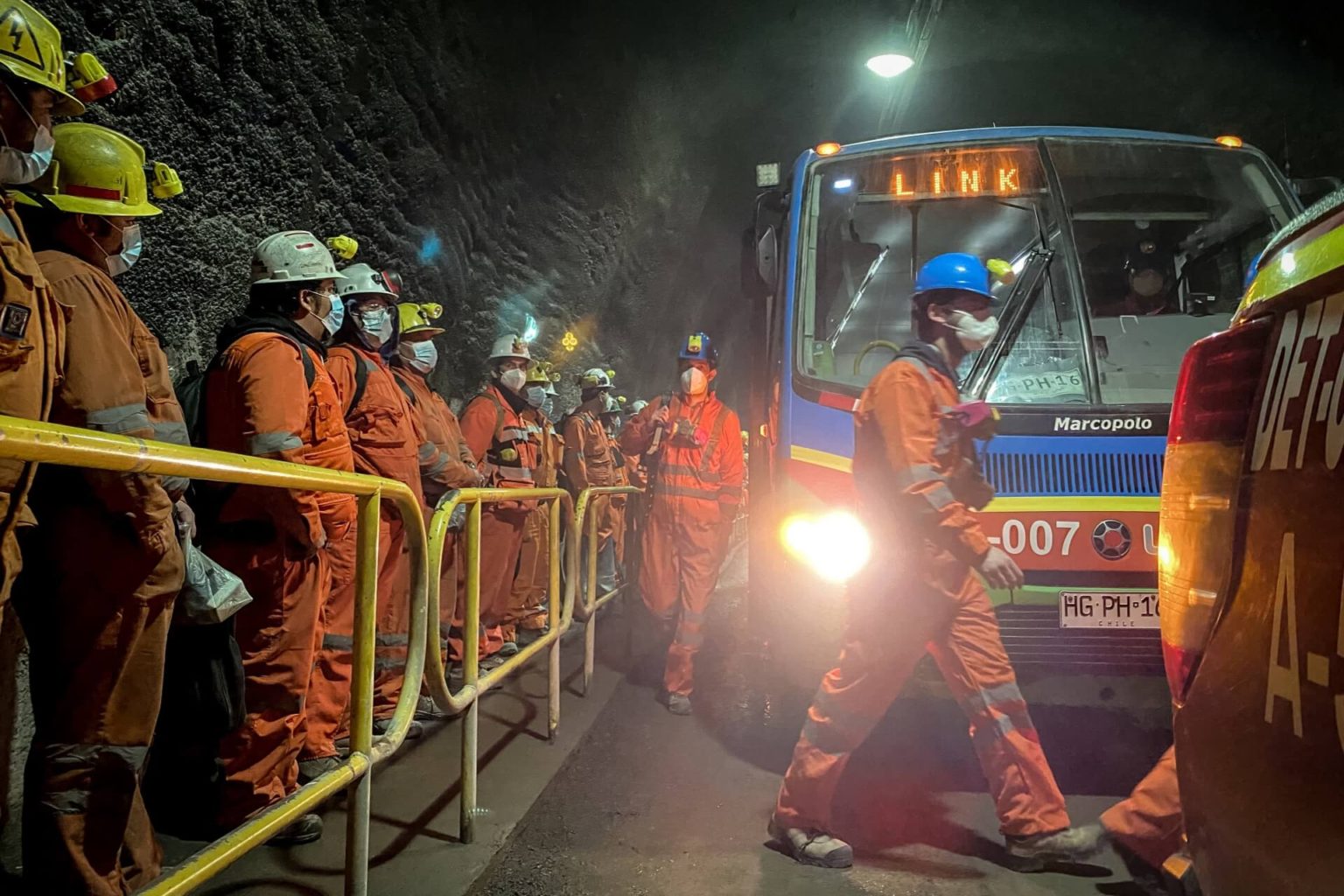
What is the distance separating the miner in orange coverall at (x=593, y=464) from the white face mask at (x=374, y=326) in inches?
138

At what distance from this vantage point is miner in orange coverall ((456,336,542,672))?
17.8 feet

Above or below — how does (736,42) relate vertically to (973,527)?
above

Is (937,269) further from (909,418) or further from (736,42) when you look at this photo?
(736,42)

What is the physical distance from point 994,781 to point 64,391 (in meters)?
2.85

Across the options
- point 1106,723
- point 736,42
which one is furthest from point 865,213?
point 736,42

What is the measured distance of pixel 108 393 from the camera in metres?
2.05

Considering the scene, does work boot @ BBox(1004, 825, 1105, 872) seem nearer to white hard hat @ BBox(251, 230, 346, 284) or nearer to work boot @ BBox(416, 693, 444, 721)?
work boot @ BBox(416, 693, 444, 721)

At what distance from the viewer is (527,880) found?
8.43 feet

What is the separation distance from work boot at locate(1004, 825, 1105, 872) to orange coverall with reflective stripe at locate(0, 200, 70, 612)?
2811 millimetres

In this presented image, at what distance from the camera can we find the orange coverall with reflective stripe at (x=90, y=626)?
192 cm

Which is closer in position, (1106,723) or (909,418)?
(909,418)

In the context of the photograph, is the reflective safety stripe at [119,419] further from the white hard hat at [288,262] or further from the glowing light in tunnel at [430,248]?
the glowing light in tunnel at [430,248]

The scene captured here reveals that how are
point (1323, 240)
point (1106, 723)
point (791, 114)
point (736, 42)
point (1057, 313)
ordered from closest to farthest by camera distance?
point (1323, 240)
point (1057, 313)
point (1106, 723)
point (736, 42)
point (791, 114)

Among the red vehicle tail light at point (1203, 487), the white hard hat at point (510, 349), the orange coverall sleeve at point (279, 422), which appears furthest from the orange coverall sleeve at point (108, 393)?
the white hard hat at point (510, 349)
